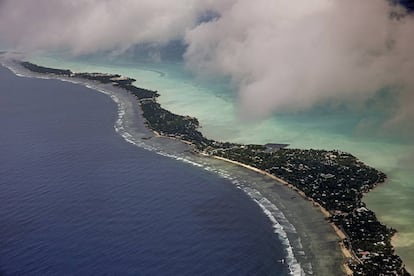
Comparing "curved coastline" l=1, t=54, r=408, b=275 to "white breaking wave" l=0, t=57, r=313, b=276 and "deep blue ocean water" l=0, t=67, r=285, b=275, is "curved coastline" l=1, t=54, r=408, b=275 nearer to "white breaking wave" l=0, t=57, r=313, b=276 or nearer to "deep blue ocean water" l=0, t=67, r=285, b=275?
"white breaking wave" l=0, t=57, r=313, b=276

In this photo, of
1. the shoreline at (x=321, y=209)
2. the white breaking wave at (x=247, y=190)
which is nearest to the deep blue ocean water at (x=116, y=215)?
the white breaking wave at (x=247, y=190)

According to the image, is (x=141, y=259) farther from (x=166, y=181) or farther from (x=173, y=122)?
(x=173, y=122)

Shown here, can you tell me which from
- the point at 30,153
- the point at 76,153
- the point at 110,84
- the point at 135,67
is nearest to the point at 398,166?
the point at 76,153

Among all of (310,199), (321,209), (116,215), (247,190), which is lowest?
(116,215)

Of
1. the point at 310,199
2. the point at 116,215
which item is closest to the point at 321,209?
the point at 310,199

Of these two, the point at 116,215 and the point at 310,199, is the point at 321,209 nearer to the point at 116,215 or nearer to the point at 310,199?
the point at 310,199

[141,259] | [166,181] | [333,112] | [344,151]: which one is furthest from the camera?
[333,112]
